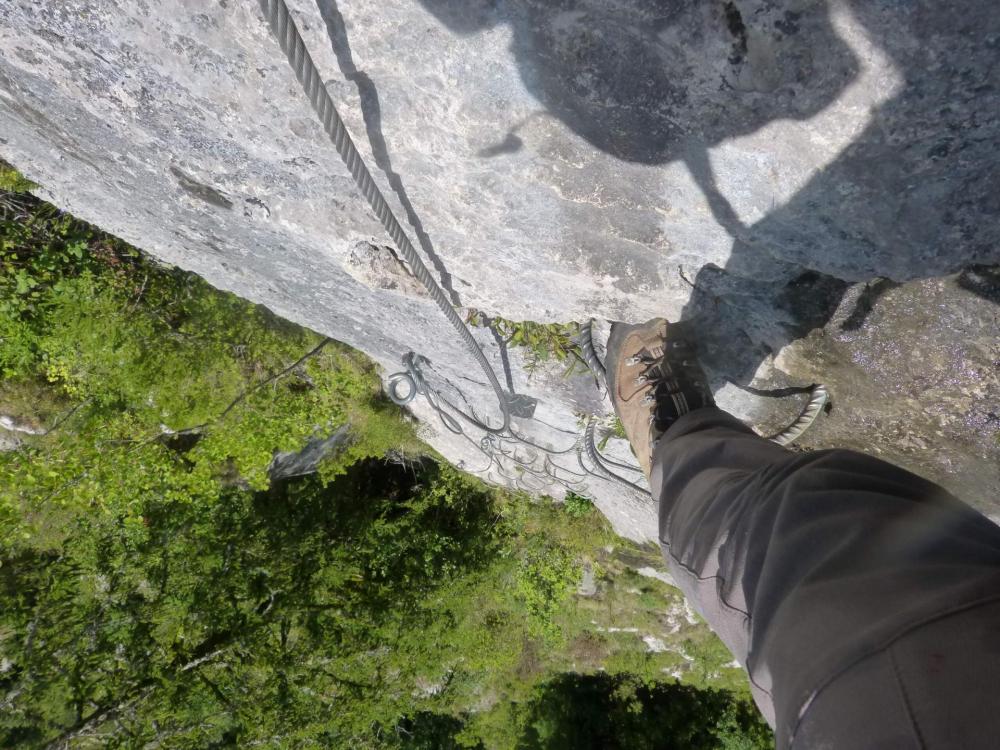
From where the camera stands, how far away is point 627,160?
179 centimetres

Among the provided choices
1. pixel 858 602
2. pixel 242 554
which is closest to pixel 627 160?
pixel 858 602

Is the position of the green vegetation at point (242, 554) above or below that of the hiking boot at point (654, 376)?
below

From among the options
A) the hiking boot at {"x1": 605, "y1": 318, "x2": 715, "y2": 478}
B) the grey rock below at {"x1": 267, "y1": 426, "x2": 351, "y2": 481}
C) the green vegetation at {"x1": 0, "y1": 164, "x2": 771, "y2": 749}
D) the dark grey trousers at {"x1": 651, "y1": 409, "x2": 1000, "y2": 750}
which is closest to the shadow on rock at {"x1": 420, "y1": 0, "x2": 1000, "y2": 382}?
the dark grey trousers at {"x1": 651, "y1": 409, "x2": 1000, "y2": 750}

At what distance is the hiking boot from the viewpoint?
279 cm

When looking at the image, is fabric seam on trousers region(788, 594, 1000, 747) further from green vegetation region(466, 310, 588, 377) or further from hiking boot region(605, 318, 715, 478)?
green vegetation region(466, 310, 588, 377)

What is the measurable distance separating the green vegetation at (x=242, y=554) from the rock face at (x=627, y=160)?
5.12 ft

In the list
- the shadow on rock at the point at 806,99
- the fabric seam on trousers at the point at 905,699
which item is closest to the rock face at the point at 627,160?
the shadow on rock at the point at 806,99

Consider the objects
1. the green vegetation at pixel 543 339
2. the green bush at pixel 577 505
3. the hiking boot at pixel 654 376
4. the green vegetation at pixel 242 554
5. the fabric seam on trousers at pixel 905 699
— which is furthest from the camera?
the green bush at pixel 577 505

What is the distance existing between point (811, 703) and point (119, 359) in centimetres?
465

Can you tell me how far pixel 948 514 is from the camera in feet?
4.50

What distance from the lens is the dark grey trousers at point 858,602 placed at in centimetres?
102

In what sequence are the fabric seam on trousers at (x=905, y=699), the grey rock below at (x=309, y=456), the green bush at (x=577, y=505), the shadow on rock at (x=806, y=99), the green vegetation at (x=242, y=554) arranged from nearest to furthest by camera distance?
the fabric seam on trousers at (x=905, y=699)
the shadow on rock at (x=806, y=99)
the green vegetation at (x=242, y=554)
the grey rock below at (x=309, y=456)
the green bush at (x=577, y=505)

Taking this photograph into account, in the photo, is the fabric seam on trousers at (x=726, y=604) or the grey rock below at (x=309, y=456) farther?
the grey rock below at (x=309, y=456)

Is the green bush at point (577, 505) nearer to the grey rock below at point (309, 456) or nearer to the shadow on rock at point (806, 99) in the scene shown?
the grey rock below at point (309, 456)
